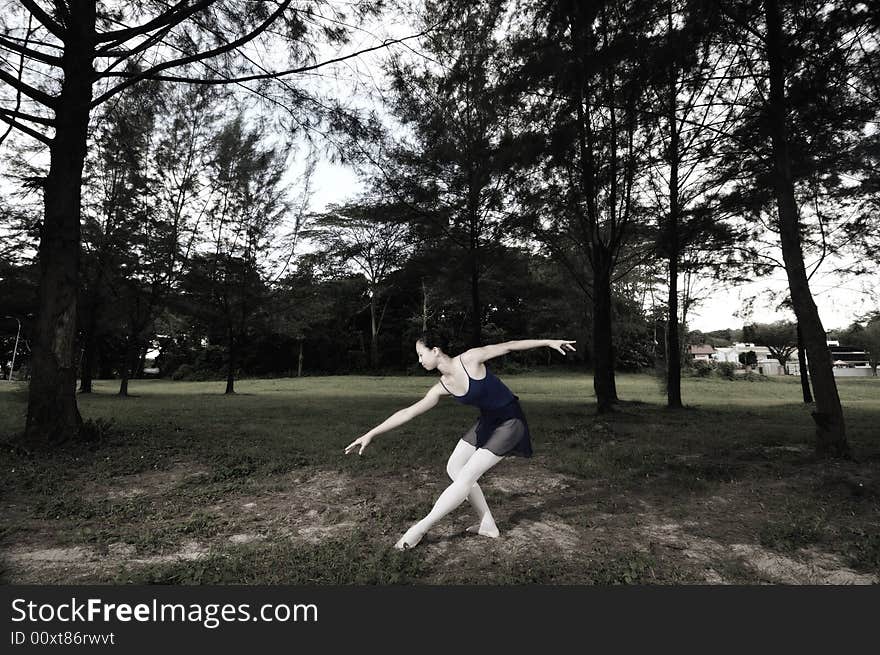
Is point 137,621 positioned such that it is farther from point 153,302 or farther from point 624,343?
A: point 624,343

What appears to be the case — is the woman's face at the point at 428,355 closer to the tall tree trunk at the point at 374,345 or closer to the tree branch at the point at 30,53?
the tree branch at the point at 30,53

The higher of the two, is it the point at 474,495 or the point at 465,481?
the point at 465,481

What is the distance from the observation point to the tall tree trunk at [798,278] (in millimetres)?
6648

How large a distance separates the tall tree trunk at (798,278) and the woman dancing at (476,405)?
5402 mm

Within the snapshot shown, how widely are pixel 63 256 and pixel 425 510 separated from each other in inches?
275

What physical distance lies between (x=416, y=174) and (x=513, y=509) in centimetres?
1032

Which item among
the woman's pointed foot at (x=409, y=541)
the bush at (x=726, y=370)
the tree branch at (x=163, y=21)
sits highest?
the tree branch at (x=163, y=21)

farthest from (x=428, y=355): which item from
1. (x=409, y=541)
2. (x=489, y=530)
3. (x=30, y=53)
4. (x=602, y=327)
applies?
(x=602, y=327)

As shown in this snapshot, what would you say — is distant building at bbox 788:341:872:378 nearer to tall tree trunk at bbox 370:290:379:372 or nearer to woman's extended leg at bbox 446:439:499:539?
tall tree trunk at bbox 370:290:379:372

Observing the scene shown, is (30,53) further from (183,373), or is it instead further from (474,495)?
(183,373)

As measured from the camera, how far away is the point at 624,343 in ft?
122

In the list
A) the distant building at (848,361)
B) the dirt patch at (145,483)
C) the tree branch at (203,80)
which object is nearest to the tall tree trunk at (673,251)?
the tree branch at (203,80)

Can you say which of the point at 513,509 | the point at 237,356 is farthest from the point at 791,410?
the point at 237,356

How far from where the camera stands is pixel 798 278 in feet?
22.4
